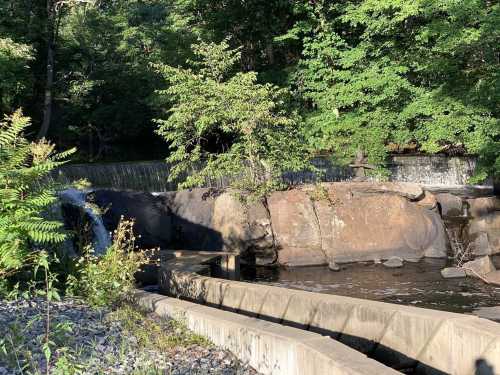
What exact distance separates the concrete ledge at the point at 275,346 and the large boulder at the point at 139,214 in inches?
345

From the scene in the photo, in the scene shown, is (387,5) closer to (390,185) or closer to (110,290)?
(390,185)

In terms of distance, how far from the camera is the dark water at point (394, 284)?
11070mm

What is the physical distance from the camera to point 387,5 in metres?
20.2

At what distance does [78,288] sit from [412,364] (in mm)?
3979

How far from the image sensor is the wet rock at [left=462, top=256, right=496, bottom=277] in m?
12.7

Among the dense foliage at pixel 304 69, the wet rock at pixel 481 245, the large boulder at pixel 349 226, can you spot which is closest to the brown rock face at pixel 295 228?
the large boulder at pixel 349 226

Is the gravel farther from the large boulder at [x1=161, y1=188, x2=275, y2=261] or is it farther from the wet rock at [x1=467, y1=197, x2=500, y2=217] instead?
the wet rock at [x1=467, y1=197, x2=500, y2=217]

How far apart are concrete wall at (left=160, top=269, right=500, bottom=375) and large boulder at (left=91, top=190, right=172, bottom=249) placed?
7.66 metres

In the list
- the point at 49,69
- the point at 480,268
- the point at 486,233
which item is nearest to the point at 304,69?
the point at 49,69

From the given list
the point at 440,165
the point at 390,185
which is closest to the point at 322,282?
the point at 390,185

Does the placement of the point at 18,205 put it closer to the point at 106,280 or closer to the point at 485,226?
the point at 106,280

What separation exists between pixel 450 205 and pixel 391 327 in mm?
12857

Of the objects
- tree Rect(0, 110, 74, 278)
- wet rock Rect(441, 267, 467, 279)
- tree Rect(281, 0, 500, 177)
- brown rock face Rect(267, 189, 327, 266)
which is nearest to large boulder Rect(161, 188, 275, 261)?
brown rock face Rect(267, 189, 327, 266)

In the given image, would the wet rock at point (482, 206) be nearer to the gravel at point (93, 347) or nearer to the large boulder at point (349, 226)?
the large boulder at point (349, 226)
